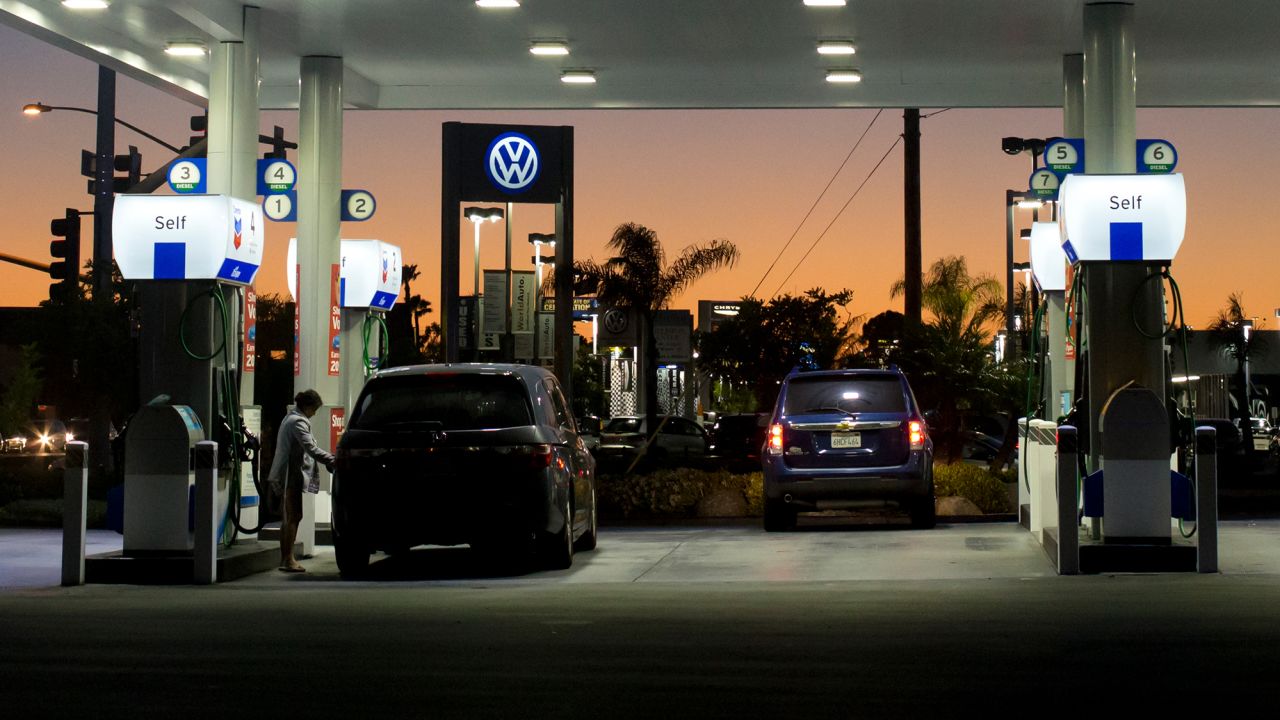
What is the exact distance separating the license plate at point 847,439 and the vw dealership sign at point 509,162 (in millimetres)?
11409

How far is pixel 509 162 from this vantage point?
89.1 feet

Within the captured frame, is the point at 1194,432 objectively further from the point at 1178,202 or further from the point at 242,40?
the point at 242,40

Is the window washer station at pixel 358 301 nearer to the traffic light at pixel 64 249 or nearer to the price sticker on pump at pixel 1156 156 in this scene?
the price sticker on pump at pixel 1156 156

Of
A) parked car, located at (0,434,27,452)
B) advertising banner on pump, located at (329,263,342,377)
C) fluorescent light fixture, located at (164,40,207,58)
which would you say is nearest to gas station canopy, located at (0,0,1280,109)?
fluorescent light fixture, located at (164,40,207,58)

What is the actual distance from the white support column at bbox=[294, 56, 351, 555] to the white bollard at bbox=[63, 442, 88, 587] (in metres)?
4.90

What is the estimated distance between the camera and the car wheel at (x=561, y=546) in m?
13.4

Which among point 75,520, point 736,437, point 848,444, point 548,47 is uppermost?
point 548,47

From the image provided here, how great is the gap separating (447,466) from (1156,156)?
7895mm

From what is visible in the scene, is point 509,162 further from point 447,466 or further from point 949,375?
point 447,466

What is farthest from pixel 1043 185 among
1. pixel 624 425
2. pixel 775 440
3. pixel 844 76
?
pixel 624 425

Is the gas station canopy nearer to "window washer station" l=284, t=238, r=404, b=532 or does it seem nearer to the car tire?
"window washer station" l=284, t=238, r=404, b=532

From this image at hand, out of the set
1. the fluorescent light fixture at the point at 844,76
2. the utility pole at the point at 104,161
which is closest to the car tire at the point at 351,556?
the fluorescent light fixture at the point at 844,76

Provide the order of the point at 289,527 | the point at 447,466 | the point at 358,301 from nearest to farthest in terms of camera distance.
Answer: the point at 447,466 → the point at 289,527 → the point at 358,301

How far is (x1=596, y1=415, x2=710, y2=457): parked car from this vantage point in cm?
3947
